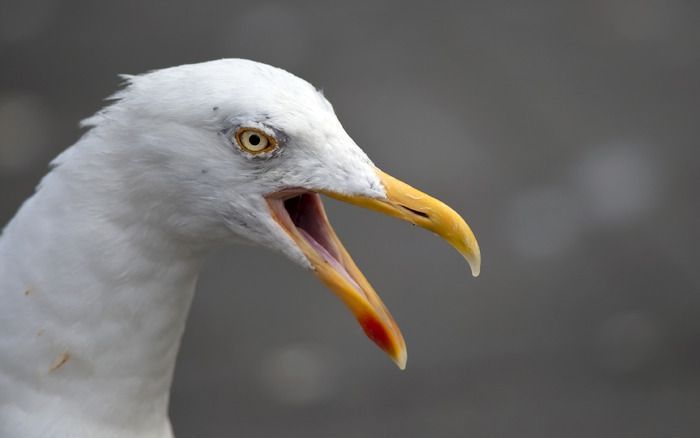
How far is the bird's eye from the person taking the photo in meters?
1.69

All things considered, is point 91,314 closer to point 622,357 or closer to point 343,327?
point 343,327

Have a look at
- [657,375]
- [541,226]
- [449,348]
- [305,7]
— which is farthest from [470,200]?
[305,7]

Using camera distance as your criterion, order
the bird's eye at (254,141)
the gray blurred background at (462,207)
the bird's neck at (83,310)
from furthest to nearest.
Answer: the gray blurred background at (462,207) → the bird's neck at (83,310) → the bird's eye at (254,141)

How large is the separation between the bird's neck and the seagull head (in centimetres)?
9

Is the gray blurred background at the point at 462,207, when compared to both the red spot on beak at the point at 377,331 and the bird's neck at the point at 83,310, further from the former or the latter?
the red spot on beak at the point at 377,331

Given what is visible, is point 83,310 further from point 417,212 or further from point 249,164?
point 417,212

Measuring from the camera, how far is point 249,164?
1.73m

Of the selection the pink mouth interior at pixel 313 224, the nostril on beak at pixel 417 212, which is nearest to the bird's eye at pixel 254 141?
the pink mouth interior at pixel 313 224

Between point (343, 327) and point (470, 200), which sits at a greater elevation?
point (470, 200)

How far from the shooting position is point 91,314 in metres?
1.84

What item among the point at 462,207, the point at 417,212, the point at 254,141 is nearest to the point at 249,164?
the point at 254,141

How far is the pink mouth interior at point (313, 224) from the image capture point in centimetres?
181

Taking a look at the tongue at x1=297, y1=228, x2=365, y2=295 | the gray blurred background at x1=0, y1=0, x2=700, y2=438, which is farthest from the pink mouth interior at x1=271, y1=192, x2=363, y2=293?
the gray blurred background at x1=0, y1=0, x2=700, y2=438

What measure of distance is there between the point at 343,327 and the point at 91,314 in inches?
85.8
